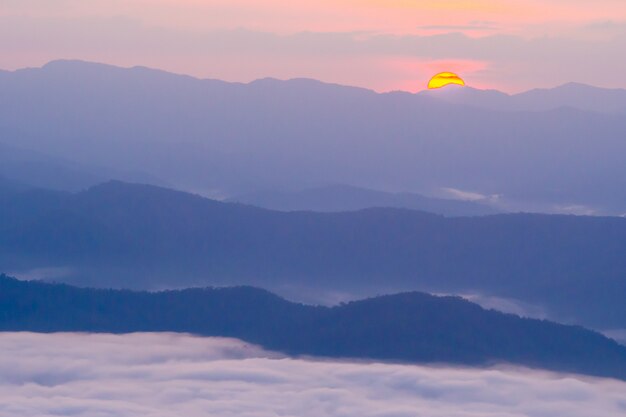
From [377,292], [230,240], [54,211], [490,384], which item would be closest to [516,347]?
[490,384]

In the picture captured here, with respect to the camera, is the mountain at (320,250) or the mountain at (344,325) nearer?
the mountain at (344,325)

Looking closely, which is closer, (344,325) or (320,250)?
(344,325)

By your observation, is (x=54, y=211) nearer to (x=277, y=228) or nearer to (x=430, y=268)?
(x=277, y=228)

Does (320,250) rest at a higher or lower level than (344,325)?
higher

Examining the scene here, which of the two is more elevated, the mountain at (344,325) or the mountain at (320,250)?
the mountain at (320,250)
